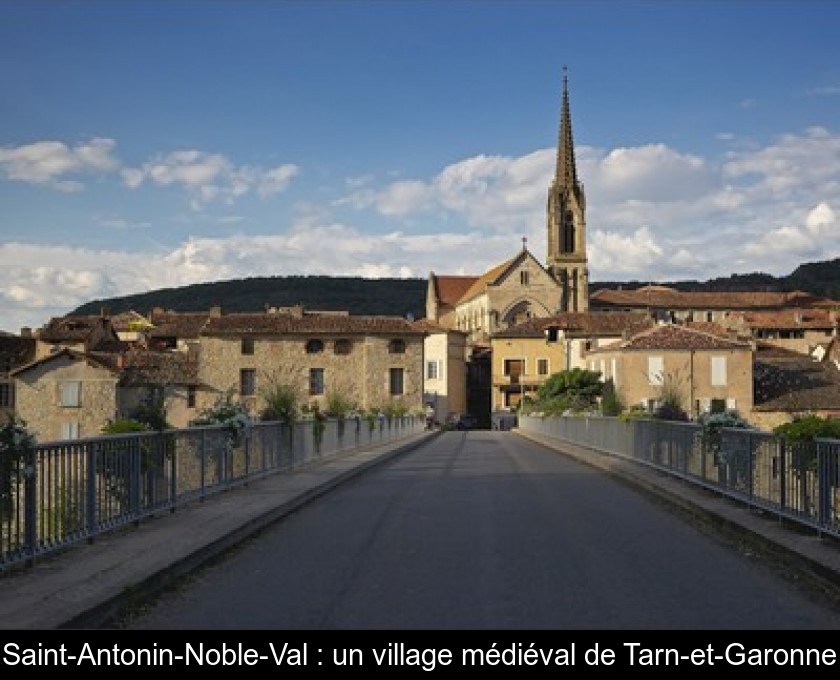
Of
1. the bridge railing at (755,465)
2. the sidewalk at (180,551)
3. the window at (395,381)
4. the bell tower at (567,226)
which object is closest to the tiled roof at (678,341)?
the window at (395,381)

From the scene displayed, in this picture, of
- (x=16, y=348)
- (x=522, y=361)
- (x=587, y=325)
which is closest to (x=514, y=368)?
(x=522, y=361)

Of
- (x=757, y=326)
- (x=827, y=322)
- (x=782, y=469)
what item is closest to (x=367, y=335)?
(x=757, y=326)

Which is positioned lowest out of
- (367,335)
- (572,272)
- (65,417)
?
(65,417)

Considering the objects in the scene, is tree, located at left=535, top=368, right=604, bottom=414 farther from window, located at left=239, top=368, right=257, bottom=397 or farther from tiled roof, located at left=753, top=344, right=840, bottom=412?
window, located at left=239, top=368, right=257, bottom=397

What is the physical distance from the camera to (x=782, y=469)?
48.9 ft

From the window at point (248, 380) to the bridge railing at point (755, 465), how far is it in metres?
64.2

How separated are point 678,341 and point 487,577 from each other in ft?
237

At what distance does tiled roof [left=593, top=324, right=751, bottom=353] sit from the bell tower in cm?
7054

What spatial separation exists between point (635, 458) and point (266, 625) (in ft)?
71.2

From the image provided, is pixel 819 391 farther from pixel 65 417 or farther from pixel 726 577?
pixel 726 577

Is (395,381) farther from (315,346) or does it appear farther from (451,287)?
(451,287)

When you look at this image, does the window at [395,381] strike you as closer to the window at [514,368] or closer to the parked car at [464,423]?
the parked car at [464,423]

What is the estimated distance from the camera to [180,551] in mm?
12297

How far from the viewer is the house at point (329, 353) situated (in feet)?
300
